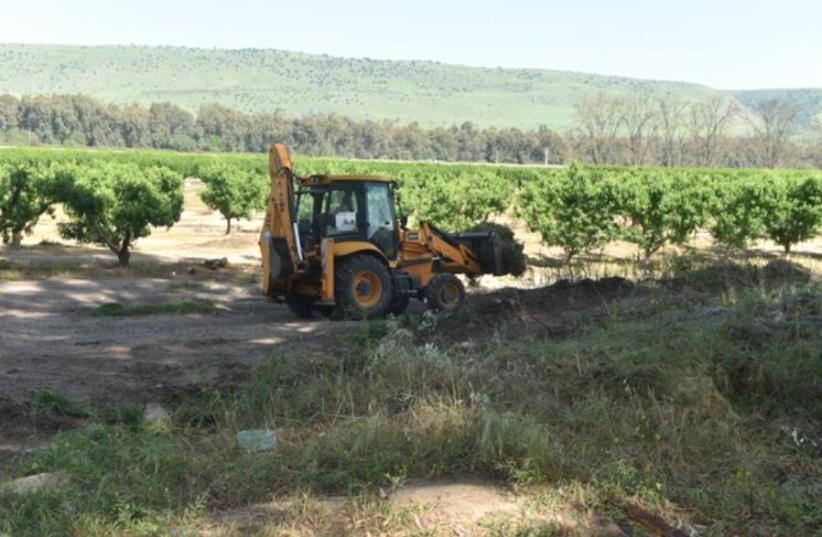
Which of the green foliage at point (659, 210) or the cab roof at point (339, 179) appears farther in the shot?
→ the green foliage at point (659, 210)

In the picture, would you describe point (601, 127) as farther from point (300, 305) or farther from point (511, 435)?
point (511, 435)

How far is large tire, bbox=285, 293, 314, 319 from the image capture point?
14773 mm

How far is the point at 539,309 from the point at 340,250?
3050 mm

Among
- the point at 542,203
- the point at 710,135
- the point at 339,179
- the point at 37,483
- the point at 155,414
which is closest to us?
the point at 37,483

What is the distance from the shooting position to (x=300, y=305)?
1499 centimetres

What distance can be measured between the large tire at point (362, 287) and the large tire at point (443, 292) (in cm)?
76

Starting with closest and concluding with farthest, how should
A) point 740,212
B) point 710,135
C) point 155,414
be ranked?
point 155,414
point 740,212
point 710,135

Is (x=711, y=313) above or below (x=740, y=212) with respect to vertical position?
below

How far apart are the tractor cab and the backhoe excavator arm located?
288mm

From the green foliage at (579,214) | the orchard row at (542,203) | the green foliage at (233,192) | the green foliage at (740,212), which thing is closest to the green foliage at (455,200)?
the orchard row at (542,203)

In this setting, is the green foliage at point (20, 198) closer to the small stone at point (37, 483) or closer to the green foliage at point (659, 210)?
the green foliage at point (659, 210)

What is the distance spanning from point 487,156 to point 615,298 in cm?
12415

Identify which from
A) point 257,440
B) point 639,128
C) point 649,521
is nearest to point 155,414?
point 257,440

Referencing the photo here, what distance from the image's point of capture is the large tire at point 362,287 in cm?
1375
